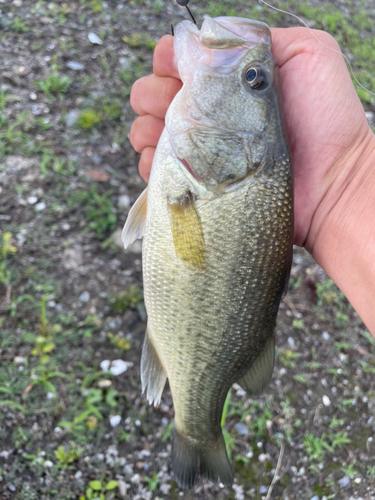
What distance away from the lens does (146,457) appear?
249 cm

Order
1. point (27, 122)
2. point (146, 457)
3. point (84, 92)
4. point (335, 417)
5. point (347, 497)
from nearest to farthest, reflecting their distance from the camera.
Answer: point (146, 457) < point (347, 497) < point (335, 417) < point (27, 122) < point (84, 92)

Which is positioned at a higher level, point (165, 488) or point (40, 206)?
point (40, 206)

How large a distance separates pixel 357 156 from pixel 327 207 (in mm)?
339

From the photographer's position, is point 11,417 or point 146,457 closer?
point 11,417

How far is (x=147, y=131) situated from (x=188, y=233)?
3.34 feet

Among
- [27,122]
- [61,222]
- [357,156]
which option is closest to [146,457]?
[61,222]

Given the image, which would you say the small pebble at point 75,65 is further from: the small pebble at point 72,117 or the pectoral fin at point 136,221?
the pectoral fin at point 136,221

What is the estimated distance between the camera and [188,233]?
1591 millimetres

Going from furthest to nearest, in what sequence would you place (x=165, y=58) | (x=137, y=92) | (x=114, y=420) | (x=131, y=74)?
(x=131, y=74) < (x=114, y=420) < (x=137, y=92) < (x=165, y=58)

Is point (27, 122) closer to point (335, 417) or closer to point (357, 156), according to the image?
point (357, 156)

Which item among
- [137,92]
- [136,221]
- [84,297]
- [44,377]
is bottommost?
[44,377]

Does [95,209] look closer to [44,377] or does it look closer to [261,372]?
[44,377]

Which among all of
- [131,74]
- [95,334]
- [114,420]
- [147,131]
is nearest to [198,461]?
[114,420]

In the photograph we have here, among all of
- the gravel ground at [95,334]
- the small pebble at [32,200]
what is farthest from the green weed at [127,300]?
the small pebble at [32,200]
